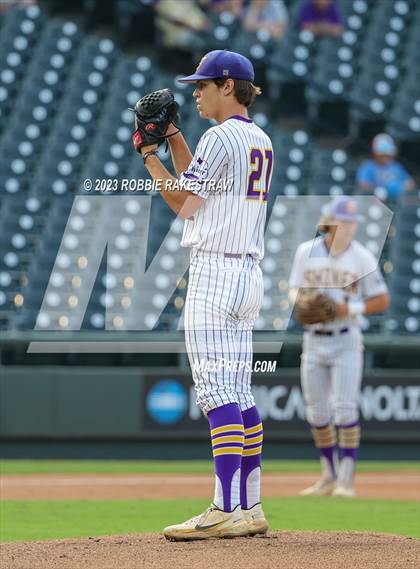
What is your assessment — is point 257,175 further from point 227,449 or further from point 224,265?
point 227,449

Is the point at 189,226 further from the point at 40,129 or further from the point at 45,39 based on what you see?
the point at 45,39

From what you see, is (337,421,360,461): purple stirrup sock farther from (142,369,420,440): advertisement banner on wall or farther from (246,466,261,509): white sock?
(246,466,261,509): white sock

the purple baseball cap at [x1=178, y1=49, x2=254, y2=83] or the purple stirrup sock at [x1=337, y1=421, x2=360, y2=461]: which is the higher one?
the purple baseball cap at [x1=178, y1=49, x2=254, y2=83]

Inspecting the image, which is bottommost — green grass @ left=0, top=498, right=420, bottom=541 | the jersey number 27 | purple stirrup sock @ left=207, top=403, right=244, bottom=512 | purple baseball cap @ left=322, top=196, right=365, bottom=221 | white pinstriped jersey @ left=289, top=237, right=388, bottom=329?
green grass @ left=0, top=498, right=420, bottom=541

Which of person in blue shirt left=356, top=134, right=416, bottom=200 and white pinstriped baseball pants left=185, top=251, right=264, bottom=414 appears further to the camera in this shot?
→ person in blue shirt left=356, top=134, right=416, bottom=200

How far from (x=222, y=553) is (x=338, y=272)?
4123mm

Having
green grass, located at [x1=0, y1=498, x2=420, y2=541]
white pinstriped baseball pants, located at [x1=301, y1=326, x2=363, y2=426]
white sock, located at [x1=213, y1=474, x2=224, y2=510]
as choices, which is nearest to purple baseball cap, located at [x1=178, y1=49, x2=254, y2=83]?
white sock, located at [x1=213, y1=474, x2=224, y2=510]

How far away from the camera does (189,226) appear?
4.51 m

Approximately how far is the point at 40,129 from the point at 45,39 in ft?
4.86

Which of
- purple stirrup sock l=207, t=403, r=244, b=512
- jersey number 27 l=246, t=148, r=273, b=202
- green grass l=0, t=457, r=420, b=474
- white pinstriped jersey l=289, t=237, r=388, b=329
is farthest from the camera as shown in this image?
green grass l=0, t=457, r=420, b=474

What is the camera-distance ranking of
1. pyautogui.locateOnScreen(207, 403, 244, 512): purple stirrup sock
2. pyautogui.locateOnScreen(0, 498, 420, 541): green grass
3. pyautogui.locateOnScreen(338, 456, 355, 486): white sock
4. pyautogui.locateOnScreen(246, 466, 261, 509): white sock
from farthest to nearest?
pyautogui.locateOnScreen(338, 456, 355, 486): white sock
pyautogui.locateOnScreen(0, 498, 420, 541): green grass
pyautogui.locateOnScreen(246, 466, 261, 509): white sock
pyautogui.locateOnScreen(207, 403, 244, 512): purple stirrup sock

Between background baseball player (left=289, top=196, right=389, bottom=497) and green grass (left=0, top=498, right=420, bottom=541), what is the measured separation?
15.6 inches

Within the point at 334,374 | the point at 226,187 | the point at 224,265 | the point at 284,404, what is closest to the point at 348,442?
the point at 334,374

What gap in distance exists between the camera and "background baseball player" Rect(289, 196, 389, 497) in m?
7.88
